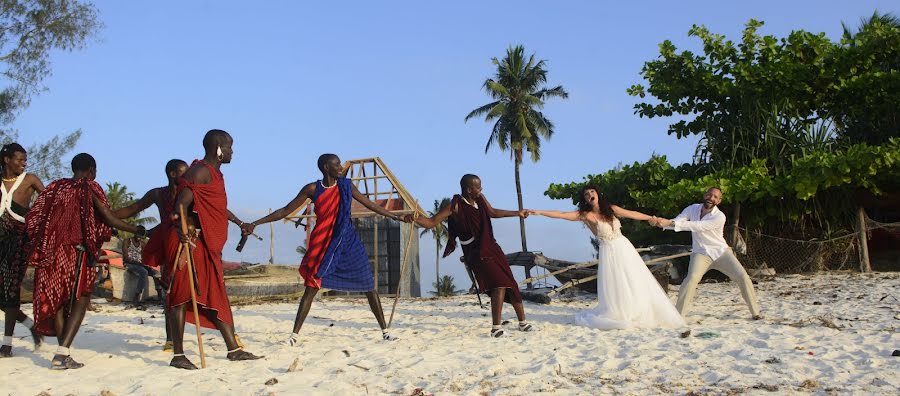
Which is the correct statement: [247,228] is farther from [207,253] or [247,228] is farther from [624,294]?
[624,294]

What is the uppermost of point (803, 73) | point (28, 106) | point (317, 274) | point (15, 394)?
point (28, 106)

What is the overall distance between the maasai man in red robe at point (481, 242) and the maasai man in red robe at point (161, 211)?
253 cm

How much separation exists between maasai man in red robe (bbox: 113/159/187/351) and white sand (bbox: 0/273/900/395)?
34.1 inches

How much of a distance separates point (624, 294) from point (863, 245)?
389 inches

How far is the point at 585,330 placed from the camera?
7.70 metres

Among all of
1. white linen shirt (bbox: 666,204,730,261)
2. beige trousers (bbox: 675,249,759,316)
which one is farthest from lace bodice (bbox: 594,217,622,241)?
beige trousers (bbox: 675,249,759,316)

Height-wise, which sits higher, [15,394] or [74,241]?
[74,241]

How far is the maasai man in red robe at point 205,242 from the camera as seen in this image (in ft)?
19.4

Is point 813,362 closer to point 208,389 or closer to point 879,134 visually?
point 208,389

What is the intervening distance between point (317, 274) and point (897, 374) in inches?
194

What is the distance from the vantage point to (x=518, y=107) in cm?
3884

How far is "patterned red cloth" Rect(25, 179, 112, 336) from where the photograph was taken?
6.09m

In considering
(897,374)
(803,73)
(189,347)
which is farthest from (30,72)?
(897,374)

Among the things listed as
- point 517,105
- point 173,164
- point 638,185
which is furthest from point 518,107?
point 173,164
